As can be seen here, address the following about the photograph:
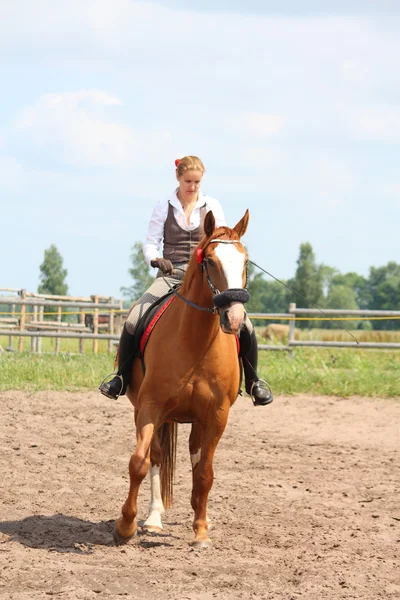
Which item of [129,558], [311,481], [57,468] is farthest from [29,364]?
[129,558]

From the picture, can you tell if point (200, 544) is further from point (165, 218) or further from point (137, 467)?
point (165, 218)

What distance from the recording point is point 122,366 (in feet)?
21.3

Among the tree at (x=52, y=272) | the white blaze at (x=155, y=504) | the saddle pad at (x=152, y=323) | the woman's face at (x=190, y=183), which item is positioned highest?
the tree at (x=52, y=272)

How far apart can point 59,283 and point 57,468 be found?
57.8 metres

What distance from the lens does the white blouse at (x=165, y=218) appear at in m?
6.65

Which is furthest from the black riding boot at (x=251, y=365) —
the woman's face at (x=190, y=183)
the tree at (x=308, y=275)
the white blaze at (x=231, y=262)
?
the tree at (x=308, y=275)

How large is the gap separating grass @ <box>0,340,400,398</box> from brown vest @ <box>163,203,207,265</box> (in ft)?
23.6

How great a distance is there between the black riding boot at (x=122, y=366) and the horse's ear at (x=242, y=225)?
1.32 metres

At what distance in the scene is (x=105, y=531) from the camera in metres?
6.36

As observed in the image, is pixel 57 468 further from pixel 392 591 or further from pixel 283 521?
pixel 392 591

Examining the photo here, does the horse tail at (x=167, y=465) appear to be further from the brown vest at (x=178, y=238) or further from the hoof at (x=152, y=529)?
the brown vest at (x=178, y=238)

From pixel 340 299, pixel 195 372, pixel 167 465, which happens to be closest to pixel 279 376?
pixel 167 465

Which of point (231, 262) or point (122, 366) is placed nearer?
point (231, 262)

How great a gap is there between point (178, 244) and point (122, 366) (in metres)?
A: 1.04
